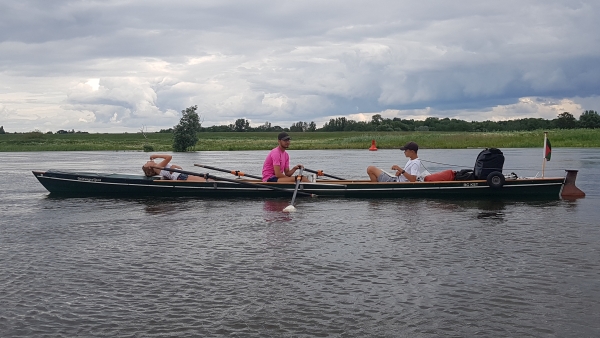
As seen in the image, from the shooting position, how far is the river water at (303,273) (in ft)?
22.6

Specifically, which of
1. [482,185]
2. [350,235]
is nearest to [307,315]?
[350,235]

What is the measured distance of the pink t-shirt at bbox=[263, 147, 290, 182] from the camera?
18.1 metres

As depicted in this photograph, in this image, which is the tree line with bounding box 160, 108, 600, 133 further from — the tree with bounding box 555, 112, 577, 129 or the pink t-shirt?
the pink t-shirt

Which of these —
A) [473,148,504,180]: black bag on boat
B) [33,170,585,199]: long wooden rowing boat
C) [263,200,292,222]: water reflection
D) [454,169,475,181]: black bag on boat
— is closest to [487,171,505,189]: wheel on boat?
[33,170,585,199]: long wooden rowing boat

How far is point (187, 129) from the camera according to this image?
244ft

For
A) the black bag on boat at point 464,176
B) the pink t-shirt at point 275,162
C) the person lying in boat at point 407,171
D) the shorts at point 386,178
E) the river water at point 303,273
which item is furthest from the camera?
the shorts at point 386,178

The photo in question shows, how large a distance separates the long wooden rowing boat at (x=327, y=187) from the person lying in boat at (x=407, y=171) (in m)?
0.29

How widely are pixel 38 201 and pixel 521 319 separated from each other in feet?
52.7

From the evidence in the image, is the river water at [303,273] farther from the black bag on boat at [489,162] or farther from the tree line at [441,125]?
the tree line at [441,125]

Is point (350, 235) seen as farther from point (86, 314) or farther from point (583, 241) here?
point (86, 314)

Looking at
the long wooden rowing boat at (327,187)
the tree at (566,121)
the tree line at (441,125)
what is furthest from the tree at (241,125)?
the long wooden rowing boat at (327,187)

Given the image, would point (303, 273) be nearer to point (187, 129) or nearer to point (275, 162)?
point (275, 162)

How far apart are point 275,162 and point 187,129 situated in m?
58.0

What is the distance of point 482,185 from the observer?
17.5 m
